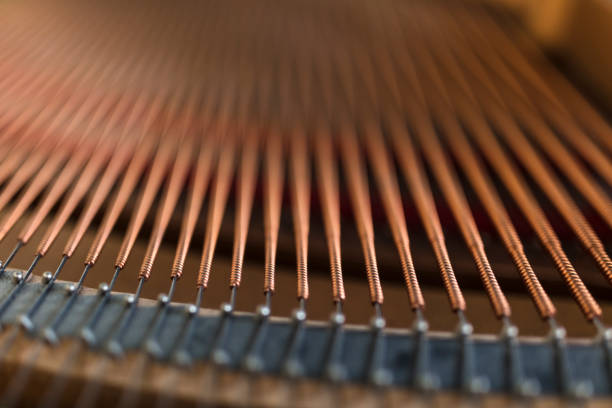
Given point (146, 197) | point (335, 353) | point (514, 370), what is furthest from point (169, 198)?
point (514, 370)

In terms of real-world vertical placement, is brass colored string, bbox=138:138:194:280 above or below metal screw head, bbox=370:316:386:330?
above

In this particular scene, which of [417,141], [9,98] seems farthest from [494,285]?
[9,98]

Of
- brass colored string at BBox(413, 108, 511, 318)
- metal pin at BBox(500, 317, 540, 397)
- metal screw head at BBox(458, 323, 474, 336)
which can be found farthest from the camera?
brass colored string at BBox(413, 108, 511, 318)

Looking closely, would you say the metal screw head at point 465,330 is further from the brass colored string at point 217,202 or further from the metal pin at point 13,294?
the metal pin at point 13,294

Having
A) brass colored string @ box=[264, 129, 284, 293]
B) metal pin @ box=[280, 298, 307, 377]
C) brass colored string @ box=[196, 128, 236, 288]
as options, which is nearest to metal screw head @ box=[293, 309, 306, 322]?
metal pin @ box=[280, 298, 307, 377]

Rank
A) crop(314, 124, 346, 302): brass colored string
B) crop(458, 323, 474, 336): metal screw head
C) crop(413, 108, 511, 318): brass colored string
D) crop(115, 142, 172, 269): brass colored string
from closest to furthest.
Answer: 1. crop(458, 323, 474, 336): metal screw head
2. crop(413, 108, 511, 318): brass colored string
3. crop(314, 124, 346, 302): brass colored string
4. crop(115, 142, 172, 269): brass colored string

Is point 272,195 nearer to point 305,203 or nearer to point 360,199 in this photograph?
point 305,203

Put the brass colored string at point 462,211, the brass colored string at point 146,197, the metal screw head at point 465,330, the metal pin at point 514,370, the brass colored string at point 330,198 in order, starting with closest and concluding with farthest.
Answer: the metal pin at point 514,370
the metal screw head at point 465,330
the brass colored string at point 462,211
the brass colored string at point 330,198
the brass colored string at point 146,197

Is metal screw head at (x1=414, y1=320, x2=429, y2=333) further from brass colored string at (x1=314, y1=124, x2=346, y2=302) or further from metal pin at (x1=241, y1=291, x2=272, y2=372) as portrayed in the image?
metal pin at (x1=241, y1=291, x2=272, y2=372)

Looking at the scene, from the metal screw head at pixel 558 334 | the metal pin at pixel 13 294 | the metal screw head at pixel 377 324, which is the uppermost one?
the metal pin at pixel 13 294

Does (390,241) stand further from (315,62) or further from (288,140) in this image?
(315,62)

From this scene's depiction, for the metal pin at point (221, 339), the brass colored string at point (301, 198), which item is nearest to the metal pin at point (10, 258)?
the metal pin at point (221, 339)
